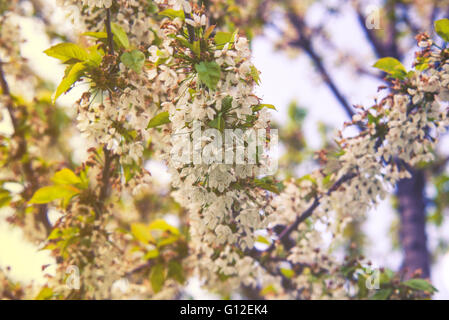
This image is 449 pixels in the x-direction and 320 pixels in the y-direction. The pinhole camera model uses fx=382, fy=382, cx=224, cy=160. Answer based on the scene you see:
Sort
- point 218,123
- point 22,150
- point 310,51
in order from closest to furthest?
1. point 218,123
2. point 22,150
3. point 310,51

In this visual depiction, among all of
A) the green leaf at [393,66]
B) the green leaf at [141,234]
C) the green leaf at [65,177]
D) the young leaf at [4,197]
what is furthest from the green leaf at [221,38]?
the young leaf at [4,197]

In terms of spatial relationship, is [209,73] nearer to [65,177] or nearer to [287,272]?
[65,177]

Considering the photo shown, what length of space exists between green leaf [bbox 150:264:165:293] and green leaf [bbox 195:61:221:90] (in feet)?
5.88

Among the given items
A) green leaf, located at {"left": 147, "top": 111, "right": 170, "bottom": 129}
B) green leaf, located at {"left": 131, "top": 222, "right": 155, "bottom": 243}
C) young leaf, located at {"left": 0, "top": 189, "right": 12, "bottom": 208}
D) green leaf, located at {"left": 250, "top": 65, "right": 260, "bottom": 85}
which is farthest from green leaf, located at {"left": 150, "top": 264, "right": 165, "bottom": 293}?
green leaf, located at {"left": 250, "top": 65, "right": 260, "bottom": 85}

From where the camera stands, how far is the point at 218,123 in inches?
58.5

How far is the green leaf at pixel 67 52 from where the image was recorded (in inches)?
72.0

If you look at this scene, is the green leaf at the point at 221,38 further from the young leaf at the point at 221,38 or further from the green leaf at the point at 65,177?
the green leaf at the point at 65,177

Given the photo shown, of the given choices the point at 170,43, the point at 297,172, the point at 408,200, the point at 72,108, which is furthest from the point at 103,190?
the point at 408,200

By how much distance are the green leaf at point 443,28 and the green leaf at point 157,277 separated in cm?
233

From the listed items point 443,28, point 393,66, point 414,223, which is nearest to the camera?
point 443,28

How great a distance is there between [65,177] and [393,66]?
2019 millimetres

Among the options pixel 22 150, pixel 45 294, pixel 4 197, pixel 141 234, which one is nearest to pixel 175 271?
pixel 141 234

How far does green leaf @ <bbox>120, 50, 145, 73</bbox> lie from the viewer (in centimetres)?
172

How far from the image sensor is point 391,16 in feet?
19.6
